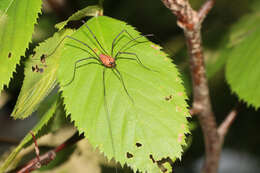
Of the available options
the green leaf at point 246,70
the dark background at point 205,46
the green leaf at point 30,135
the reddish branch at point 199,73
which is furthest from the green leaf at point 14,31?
the dark background at point 205,46

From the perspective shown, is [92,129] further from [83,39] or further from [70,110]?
[83,39]

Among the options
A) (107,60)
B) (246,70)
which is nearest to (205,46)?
(246,70)

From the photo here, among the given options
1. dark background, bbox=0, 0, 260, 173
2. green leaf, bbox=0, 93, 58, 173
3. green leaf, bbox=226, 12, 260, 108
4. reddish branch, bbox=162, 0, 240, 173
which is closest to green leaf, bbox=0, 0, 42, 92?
green leaf, bbox=0, 93, 58, 173

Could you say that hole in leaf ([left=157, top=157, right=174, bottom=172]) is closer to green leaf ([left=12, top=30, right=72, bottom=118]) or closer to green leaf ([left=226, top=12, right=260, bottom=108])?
green leaf ([left=12, top=30, right=72, bottom=118])

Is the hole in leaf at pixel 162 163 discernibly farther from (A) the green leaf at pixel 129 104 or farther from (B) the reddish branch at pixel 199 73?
(B) the reddish branch at pixel 199 73

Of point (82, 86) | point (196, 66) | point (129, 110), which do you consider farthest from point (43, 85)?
point (196, 66)
